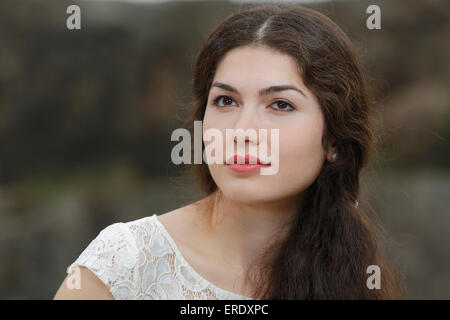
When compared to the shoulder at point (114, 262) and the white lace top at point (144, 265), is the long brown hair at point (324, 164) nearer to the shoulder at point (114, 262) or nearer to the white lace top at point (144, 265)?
the white lace top at point (144, 265)

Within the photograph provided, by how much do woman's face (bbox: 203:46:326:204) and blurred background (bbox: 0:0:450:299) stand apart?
3.93 m

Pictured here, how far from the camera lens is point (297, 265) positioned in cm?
227

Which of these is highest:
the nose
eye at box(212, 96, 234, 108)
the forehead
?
the forehead

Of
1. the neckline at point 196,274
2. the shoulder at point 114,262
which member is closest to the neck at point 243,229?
the neckline at point 196,274

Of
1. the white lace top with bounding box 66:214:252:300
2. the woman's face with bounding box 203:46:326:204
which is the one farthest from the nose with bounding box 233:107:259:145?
the white lace top with bounding box 66:214:252:300

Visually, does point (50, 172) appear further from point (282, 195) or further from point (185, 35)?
point (282, 195)

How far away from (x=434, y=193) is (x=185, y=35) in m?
3.29

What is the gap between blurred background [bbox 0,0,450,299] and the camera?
6.04 metres

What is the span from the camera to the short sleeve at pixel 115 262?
2.10 meters

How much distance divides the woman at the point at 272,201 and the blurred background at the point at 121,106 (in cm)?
367

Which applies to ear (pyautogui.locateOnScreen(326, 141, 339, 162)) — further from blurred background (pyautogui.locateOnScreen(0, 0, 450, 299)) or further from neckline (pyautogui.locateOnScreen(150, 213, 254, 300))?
blurred background (pyautogui.locateOnScreen(0, 0, 450, 299))

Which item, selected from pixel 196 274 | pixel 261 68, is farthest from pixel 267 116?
pixel 196 274

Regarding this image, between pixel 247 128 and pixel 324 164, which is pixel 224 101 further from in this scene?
pixel 324 164

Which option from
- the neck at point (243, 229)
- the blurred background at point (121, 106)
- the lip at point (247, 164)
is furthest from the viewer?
the blurred background at point (121, 106)
